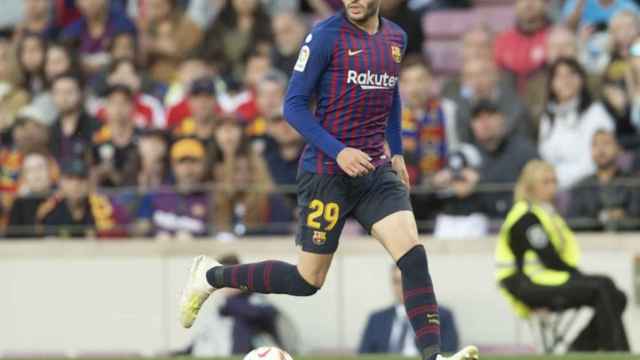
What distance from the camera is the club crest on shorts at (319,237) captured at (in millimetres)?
8367

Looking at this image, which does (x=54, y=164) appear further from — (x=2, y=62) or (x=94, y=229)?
(x=2, y=62)

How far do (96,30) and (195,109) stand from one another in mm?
2388

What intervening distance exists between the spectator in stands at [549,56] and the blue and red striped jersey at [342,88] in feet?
19.1

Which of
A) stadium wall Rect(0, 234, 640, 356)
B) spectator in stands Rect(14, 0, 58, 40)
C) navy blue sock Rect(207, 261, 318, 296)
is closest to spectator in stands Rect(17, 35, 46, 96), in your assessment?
spectator in stands Rect(14, 0, 58, 40)

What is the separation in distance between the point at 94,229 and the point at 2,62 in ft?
10.3

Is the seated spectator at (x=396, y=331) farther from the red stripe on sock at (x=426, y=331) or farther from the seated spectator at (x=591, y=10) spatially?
the red stripe on sock at (x=426, y=331)

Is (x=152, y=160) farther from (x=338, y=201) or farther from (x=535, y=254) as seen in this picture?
(x=338, y=201)

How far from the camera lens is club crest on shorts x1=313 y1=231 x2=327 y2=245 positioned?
837 cm

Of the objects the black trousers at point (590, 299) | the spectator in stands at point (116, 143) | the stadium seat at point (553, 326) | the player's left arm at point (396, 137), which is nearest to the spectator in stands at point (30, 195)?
the spectator in stands at point (116, 143)

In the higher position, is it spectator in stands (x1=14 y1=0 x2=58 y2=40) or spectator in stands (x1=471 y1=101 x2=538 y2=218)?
spectator in stands (x1=14 y1=0 x2=58 y2=40)

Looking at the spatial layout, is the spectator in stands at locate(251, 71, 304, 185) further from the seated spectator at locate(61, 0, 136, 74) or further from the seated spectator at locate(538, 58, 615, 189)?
the seated spectator at locate(61, 0, 136, 74)

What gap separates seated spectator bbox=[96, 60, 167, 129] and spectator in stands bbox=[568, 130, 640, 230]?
3714 millimetres

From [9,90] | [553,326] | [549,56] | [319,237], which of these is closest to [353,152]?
[319,237]

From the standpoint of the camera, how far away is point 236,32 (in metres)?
15.6
